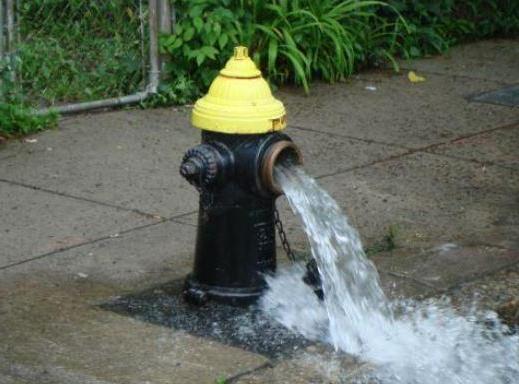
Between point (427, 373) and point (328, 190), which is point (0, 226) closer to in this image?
point (328, 190)

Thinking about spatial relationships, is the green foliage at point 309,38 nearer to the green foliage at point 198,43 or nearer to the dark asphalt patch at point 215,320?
the green foliage at point 198,43

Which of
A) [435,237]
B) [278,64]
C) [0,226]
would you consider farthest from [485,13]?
[0,226]

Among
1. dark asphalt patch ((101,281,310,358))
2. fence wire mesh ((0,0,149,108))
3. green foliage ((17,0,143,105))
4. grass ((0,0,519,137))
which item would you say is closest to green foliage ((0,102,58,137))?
grass ((0,0,519,137))

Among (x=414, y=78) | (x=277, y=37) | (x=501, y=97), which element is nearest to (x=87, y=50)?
(x=277, y=37)

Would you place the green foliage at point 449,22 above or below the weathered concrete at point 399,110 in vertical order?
above

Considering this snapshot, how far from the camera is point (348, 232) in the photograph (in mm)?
5605

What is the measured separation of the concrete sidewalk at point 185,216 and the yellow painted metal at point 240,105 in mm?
857

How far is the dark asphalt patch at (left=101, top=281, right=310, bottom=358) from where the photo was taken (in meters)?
5.07

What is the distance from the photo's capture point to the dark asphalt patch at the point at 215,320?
5.07m

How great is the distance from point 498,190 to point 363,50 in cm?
326

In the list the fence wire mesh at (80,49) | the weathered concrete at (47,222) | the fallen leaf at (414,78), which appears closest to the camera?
the weathered concrete at (47,222)

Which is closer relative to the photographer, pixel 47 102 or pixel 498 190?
pixel 498 190

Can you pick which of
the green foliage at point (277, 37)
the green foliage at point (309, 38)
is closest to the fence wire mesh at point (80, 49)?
the green foliage at point (277, 37)

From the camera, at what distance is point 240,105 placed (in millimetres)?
5250
